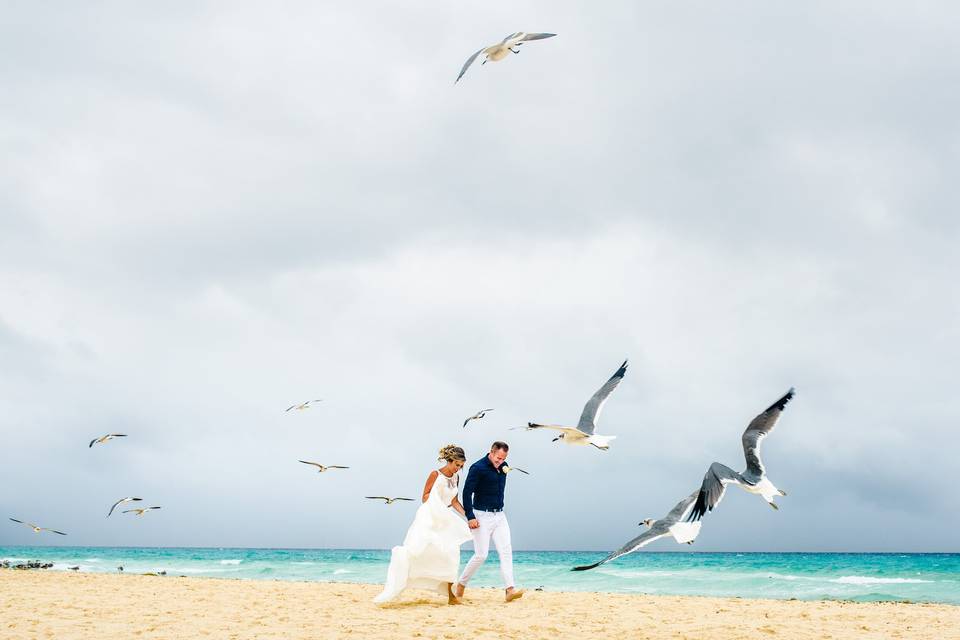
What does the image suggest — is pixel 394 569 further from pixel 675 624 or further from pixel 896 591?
pixel 896 591

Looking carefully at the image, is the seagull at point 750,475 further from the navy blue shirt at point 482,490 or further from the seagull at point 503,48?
the seagull at point 503,48

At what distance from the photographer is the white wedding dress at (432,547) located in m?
8.90

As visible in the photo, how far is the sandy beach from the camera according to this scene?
7.85 m

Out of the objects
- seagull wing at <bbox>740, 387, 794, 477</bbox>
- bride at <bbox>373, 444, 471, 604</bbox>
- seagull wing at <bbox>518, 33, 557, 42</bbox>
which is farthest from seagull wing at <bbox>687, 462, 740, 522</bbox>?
seagull wing at <bbox>518, 33, 557, 42</bbox>

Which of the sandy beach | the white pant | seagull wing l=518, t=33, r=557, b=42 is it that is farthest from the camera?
seagull wing l=518, t=33, r=557, b=42

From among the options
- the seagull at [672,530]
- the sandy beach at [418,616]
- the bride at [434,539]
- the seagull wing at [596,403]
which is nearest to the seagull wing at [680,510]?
the seagull at [672,530]

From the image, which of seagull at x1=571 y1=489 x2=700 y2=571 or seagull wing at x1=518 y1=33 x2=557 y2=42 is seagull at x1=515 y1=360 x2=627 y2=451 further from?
seagull wing at x1=518 y1=33 x2=557 y2=42

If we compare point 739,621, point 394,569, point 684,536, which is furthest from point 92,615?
point 739,621

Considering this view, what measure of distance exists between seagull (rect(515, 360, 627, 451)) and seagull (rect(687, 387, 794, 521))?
88.5 inches

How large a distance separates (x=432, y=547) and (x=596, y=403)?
4.82 m

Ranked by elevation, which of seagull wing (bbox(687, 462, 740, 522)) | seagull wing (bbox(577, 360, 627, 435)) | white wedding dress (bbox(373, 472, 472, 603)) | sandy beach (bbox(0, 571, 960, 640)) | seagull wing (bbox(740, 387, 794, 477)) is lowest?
sandy beach (bbox(0, 571, 960, 640))

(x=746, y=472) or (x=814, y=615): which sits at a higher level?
(x=746, y=472)

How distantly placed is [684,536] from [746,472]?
2175 millimetres

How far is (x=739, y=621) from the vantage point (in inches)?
368
